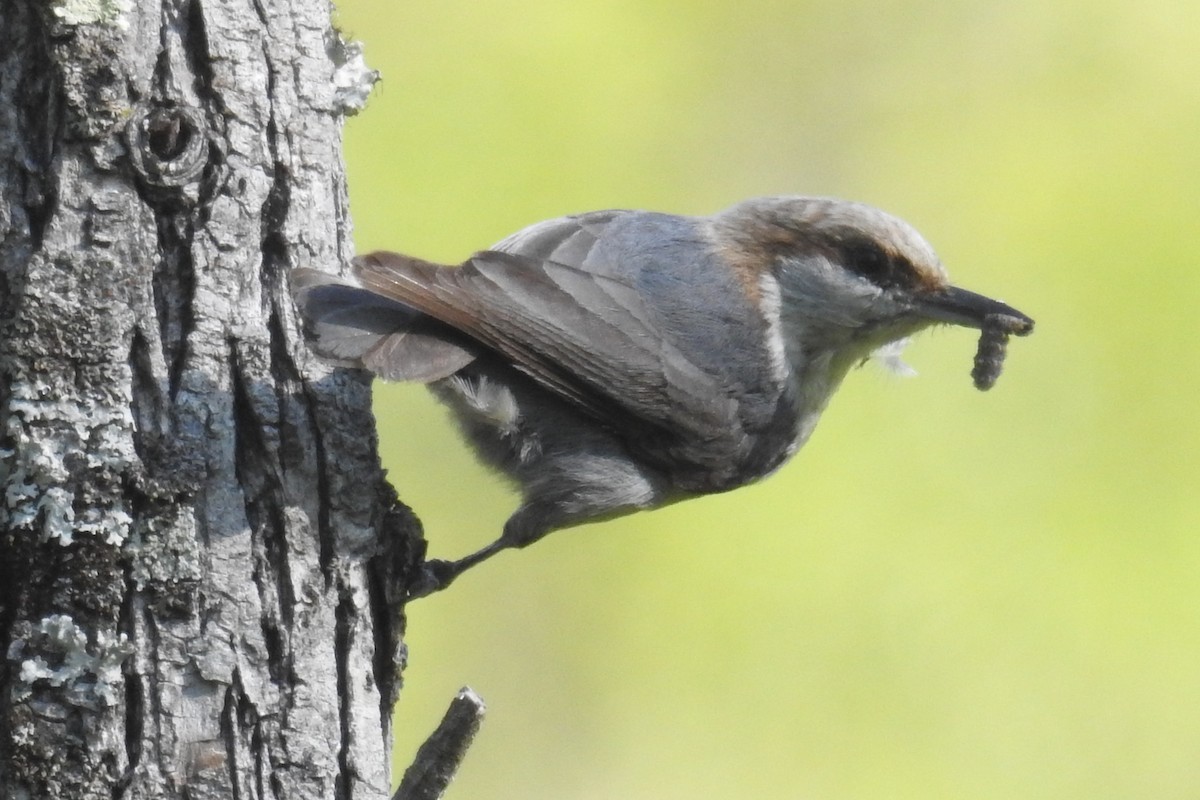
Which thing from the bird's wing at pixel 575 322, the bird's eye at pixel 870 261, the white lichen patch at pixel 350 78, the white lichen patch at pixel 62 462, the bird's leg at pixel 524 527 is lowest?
the white lichen patch at pixel 62 462

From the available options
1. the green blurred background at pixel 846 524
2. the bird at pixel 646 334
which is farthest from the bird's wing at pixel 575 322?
the green blurred background at pixel 846 524

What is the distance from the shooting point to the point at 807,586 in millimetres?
4516

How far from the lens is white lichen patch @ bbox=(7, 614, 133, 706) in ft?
6.84

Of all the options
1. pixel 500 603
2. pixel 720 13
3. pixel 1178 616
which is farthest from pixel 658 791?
pixel 720 13

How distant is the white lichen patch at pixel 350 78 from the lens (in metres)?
2.51

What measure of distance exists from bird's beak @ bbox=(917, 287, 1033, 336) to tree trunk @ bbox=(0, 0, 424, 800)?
1682mm

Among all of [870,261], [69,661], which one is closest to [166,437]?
[69,661]

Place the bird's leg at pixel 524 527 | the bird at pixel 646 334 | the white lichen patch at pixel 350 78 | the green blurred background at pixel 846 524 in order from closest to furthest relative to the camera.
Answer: the white lichen patch at pixel 350 78
the bird at pixel 646 334
the bird's leg at pixel 524 527
the green blurred background at pixel 846 524

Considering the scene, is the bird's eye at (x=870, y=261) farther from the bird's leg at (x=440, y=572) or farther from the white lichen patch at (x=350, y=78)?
the white lichen patch at (x=350, y=78)

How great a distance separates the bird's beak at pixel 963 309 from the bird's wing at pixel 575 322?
0.57 meters

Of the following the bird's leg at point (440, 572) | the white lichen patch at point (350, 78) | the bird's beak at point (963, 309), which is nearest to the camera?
the white lichen patch at point (350, 78)

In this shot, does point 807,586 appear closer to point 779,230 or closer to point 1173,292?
point 779,230

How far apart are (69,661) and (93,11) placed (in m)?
1.01

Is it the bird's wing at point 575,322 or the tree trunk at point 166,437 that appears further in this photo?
the bird's wing at point 575,322
